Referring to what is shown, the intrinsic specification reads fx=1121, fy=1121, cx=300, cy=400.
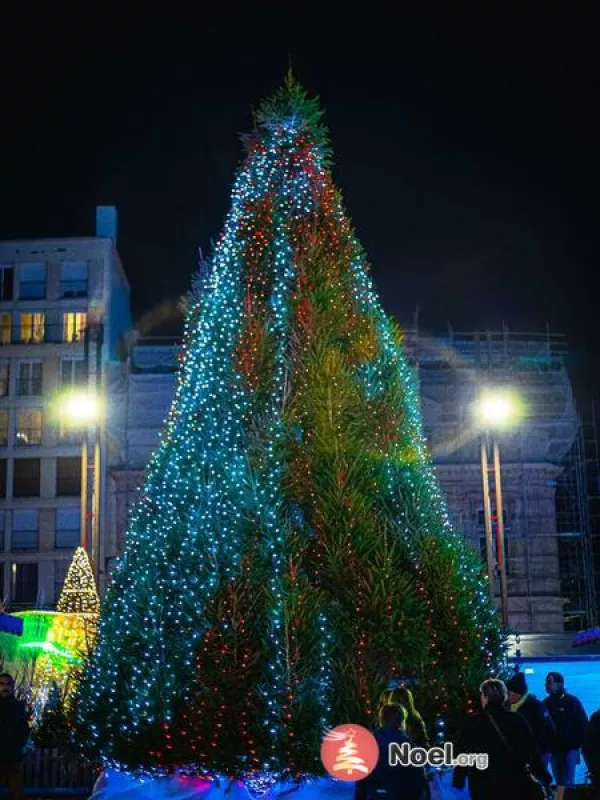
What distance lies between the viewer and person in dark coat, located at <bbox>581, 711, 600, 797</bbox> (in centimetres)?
787

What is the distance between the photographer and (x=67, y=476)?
51.5 metres

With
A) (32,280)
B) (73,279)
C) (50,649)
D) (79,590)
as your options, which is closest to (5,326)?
(32,280)

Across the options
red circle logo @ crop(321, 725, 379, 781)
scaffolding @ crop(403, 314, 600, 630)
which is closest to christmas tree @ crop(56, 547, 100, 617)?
red circle logo @ crop(321, 725, 379, 781)

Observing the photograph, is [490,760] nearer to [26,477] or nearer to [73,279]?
[26,477]

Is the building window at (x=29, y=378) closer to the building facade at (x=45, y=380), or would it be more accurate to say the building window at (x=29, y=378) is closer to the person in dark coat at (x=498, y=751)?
the building facade at (x=45, y=380)

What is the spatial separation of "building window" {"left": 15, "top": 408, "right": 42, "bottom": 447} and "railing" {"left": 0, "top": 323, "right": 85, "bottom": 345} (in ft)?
11.3

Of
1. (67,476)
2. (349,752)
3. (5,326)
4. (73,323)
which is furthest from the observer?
(5,326)

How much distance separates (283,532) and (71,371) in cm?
4295

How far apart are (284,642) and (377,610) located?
102 cm

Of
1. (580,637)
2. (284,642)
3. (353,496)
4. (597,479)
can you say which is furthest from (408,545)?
(597,479)

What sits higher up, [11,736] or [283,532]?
[283,532]

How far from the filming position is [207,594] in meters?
11.1

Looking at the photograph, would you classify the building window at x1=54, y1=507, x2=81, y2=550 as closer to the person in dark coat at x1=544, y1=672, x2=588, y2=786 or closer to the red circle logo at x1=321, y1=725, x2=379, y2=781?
the person in dark coat at x1=544, y1=672, x2=588, y2=786

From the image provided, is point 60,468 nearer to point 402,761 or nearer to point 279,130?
point 279,130
